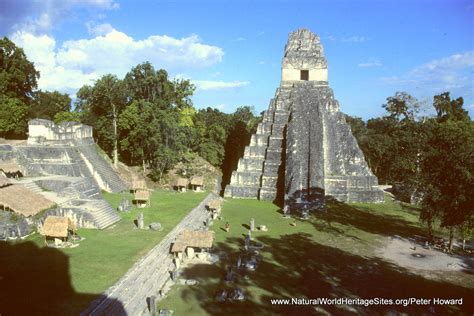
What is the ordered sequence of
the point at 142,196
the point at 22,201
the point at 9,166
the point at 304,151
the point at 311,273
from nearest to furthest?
the point at 311,273, the point at 22,201, the point at 9,166, the point at 142,196, the point at 304,151

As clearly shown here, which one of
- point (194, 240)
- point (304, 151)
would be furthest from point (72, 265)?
point (304, 151)

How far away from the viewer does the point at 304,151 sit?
1238 inches

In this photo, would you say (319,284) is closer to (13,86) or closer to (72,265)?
(72,265)

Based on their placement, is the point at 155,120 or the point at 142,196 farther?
the point at 155,120

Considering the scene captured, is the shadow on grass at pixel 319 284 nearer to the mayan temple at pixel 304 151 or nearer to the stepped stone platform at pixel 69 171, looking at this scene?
the stepped stone platform at pixel 69 171

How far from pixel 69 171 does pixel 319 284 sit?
69.1 feet

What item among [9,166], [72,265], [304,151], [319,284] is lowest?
[319,284]

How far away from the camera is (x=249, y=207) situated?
28906mm

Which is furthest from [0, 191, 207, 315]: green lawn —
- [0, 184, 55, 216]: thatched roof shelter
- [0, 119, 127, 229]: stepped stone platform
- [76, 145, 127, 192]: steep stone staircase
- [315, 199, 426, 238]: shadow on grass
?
[315, 199, 426, 238]: shadow on grass

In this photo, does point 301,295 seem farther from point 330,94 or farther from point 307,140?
point 330,94

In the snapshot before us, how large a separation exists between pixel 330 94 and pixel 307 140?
6.74 meters

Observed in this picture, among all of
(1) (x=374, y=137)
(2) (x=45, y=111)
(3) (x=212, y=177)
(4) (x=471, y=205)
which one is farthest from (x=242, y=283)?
(2) (x=45, y=111)

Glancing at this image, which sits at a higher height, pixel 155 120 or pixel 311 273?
pixel 155 120

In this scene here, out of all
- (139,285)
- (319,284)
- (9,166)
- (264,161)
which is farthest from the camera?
(264,161)
